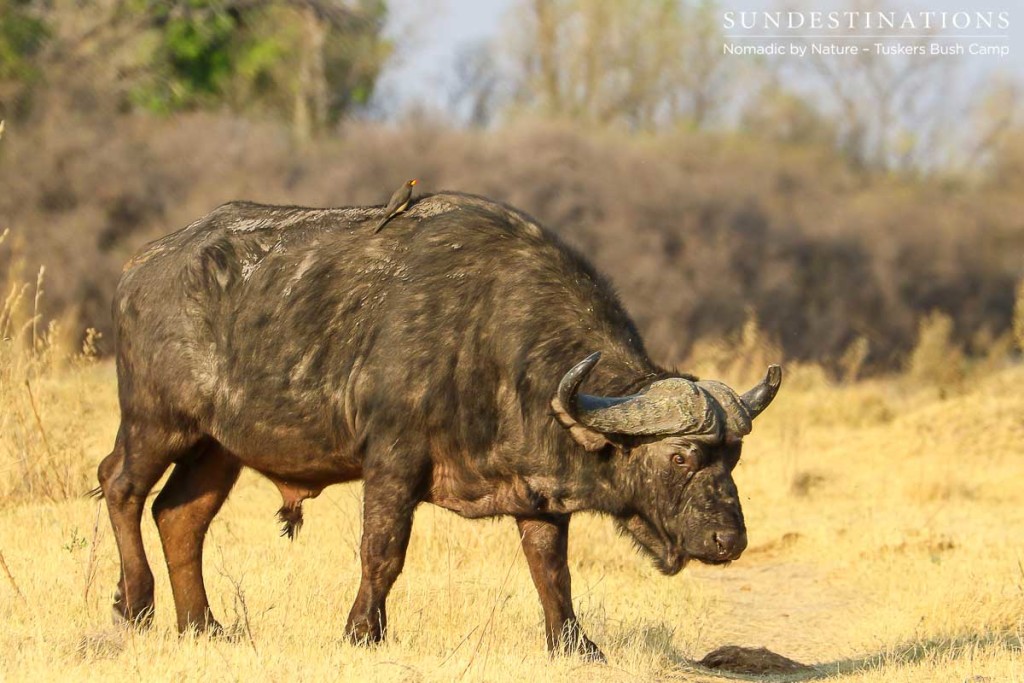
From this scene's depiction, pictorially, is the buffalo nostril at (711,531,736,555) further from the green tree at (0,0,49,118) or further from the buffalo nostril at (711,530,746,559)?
the green tree at (0,0,49,118)

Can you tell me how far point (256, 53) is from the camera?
36.7 meters

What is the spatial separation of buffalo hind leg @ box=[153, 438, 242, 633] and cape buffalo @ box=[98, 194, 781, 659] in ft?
0.04

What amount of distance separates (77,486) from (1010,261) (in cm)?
2870

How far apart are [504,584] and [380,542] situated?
4.90 feet

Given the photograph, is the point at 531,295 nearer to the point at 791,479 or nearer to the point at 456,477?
the point at 456,477

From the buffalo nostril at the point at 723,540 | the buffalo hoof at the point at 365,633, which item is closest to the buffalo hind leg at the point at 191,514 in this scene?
the buffalo hoof at the point at 365,633

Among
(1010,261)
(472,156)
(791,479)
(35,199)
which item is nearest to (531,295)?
(791,479)

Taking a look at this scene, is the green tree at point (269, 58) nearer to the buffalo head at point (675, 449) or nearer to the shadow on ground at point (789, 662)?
the shadow on ground at point (789, 662)

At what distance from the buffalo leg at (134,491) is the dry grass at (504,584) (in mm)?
189

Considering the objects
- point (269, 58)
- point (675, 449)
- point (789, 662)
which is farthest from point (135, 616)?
point (269, 58)

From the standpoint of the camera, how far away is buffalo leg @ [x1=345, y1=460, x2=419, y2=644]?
6.92m

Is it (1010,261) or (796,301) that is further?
(1010,261)

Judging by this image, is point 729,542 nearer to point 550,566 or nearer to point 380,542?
point 550,566

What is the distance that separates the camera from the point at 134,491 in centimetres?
782
